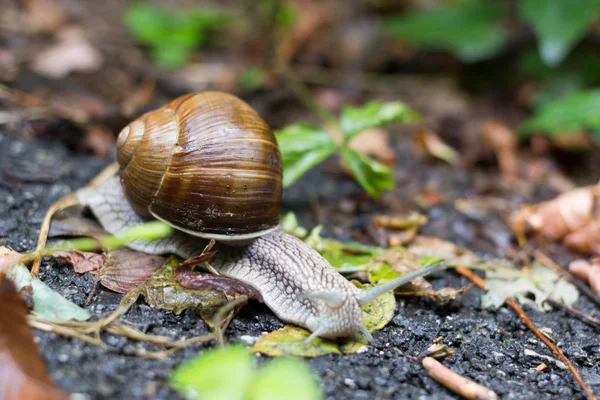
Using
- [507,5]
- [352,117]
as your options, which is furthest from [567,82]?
[352,117]

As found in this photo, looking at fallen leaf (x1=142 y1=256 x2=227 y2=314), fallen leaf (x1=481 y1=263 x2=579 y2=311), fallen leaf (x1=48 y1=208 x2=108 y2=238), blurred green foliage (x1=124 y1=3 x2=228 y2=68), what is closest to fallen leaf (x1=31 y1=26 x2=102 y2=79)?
blurred green foliage (x1=124 y1=3 x2=228 y2=68)

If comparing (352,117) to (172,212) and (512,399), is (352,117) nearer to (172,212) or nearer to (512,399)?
(172,212)

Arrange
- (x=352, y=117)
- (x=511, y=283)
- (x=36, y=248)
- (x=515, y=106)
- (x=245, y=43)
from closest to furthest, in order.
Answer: (x=36, y=248), (x=511, y=283), (x=352, y=117), (x=515, y=106), (x=245, y=43)

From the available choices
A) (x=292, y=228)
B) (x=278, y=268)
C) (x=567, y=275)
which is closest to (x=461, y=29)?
(x=567, y=275)

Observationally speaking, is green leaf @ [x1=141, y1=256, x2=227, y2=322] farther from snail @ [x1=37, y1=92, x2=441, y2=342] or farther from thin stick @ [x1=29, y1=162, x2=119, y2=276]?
thin stick @ [x1=29, y1=162, x2=119, y2=276]

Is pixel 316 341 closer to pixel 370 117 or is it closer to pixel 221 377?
pixel 221 377

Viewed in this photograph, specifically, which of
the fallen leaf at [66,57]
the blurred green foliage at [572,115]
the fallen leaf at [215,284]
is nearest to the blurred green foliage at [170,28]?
the fallen leaf at [66,57]

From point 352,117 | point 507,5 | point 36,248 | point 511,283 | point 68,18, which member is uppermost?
point 507,5
